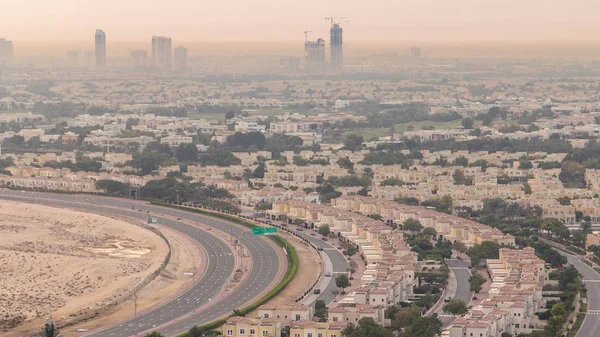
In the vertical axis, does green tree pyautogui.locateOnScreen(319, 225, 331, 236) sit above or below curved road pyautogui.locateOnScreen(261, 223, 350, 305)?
above

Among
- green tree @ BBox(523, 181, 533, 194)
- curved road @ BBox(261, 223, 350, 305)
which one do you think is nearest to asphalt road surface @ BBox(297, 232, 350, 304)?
curved road @ BBox(261, 223, 350, 305)

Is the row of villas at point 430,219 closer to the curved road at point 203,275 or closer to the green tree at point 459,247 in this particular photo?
the green tree at point 459,247

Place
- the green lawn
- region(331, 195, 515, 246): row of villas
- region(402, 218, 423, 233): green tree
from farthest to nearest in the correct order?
1. the green lawn
2. region(402, 218, 423, 233): green tree
3. region(331, 195, 515, 246): row of villas

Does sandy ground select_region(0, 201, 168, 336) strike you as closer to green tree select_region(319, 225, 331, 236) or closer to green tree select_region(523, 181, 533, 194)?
green tree select_region(319, 225, 331, 236)

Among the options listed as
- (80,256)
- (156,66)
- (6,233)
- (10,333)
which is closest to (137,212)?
(6,233)

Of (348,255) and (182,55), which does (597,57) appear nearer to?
(182,55)

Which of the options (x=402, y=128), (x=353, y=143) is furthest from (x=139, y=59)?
(x=353, y=143)
